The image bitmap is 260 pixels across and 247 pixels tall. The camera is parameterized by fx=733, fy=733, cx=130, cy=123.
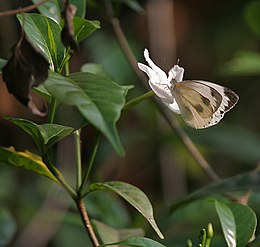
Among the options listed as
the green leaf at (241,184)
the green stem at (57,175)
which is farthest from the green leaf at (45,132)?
the green leaf at (241,184)

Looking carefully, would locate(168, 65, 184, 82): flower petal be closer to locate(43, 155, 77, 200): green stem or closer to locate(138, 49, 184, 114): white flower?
locate(138, 49, 184, 114): white flower

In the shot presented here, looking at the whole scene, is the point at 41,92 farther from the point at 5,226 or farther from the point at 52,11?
the point at 5,226

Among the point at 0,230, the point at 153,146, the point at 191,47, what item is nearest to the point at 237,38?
the point at 191,47

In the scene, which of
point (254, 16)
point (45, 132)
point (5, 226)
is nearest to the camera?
point (45, 132)

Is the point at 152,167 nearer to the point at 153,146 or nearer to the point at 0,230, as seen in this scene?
the point at 153,146

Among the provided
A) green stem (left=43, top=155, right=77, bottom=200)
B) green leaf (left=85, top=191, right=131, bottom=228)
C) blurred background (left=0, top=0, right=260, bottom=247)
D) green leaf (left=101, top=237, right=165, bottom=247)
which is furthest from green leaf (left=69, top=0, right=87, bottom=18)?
green leaf (left=85, top=191, right=131, bottom=228)

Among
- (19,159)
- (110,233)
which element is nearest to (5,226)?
(110,233)
